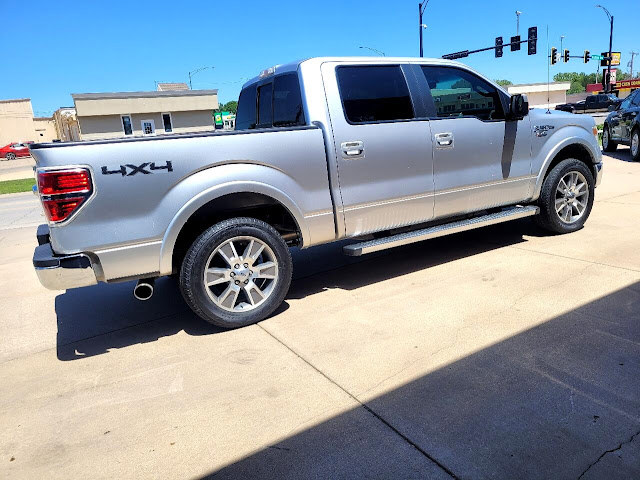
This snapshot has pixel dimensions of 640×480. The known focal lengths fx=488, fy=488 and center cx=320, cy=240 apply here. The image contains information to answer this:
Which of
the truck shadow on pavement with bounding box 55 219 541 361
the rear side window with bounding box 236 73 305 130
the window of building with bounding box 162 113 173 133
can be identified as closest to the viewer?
the truck shadow on pavement with bounding box 55 219 541 361

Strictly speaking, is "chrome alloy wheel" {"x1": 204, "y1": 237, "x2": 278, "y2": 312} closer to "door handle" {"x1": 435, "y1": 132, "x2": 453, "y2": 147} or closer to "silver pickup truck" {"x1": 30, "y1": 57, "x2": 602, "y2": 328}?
"silver pickup truck" {"x1": 30, "y1": 57, "x2": 602, "y2": 328}

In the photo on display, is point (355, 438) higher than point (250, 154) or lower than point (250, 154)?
lower

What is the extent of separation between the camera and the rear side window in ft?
14.2

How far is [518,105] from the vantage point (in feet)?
16.1

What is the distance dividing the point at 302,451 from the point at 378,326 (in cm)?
147

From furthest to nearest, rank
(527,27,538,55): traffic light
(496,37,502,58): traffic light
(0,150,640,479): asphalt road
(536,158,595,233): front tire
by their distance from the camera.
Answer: (496,37,502,58): traffic light
(527,27,538,55): traffic light
(536,158,595,233): front tire
(0,150,640,479): asphalt road

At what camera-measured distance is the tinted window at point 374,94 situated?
13.8 feet

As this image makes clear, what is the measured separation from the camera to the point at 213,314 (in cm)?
372

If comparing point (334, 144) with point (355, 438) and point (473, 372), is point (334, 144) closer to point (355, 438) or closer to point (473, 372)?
point (473, 372)

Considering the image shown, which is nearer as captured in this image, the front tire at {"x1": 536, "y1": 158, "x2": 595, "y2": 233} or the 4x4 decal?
the 4x4 decal

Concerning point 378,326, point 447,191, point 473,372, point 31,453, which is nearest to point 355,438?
point 473,372

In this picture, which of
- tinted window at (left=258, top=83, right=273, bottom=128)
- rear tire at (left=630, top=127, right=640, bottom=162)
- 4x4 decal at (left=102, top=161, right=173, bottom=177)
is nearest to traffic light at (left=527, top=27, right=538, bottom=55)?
rear tire at (left=630, top=127, right=640, bottom=162)

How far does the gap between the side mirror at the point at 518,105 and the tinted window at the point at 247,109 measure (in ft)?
8.72

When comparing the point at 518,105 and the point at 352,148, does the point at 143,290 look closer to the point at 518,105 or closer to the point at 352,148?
the point at 352,148
